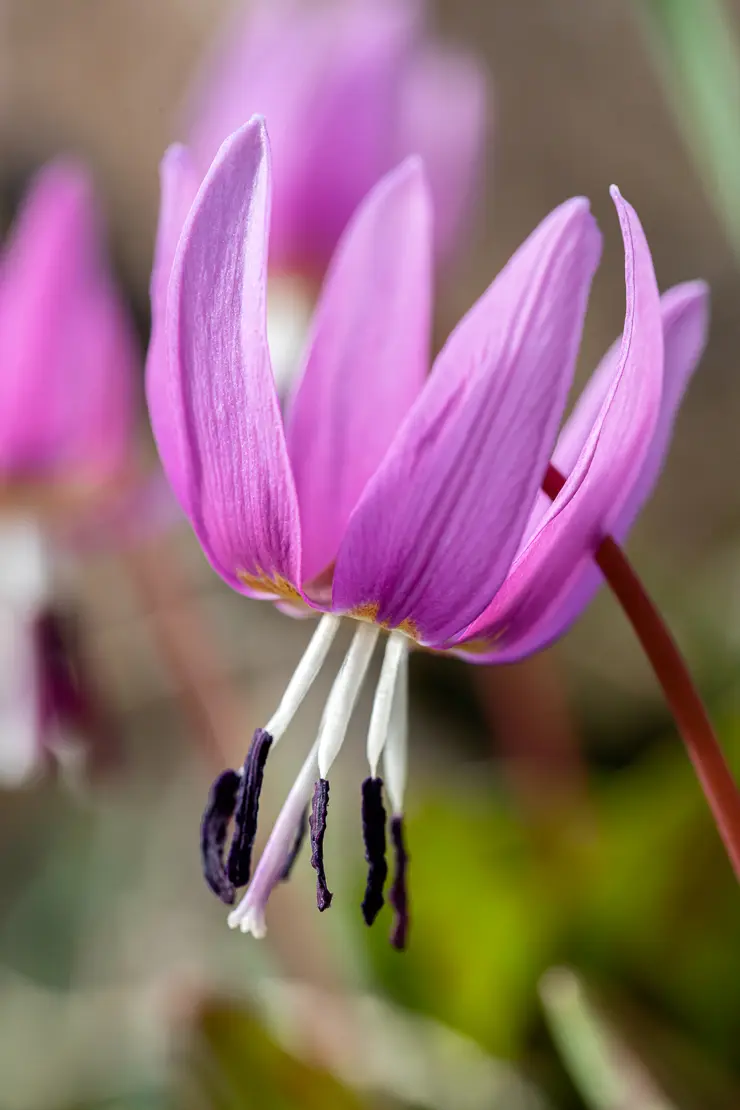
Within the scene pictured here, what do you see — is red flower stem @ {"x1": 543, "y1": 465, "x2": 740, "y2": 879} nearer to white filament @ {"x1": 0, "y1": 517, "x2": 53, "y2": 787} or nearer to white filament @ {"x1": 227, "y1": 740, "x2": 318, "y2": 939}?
white filament @ {"x1": 227, "y1": 740, "x2": 318, "y2": 939}

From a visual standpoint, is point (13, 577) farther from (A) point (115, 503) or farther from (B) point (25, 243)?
(B) point (25, 243)

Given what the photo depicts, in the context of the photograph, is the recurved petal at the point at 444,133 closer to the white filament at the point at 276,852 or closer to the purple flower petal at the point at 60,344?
the purple flower petal at the point at 60,344

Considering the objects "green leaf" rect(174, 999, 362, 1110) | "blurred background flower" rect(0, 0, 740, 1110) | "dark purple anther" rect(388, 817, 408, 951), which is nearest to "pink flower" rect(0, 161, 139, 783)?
"blurred background flower" rect(0, 0, 740, 1110)

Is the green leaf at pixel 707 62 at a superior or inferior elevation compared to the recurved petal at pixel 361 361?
superior

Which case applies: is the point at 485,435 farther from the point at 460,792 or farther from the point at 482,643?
the point at 460,792

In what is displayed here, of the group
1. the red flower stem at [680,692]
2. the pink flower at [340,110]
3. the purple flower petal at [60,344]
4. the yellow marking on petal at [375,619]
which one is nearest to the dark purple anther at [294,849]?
the yellow marking on petal at [375,619]

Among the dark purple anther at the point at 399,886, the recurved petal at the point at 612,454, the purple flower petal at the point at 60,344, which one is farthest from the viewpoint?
the purple flower petal at the point at 60,344

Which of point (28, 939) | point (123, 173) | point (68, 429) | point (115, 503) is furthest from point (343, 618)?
point (123, 173)

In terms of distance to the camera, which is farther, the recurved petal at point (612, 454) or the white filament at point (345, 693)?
the white filament at point (345, 693)
